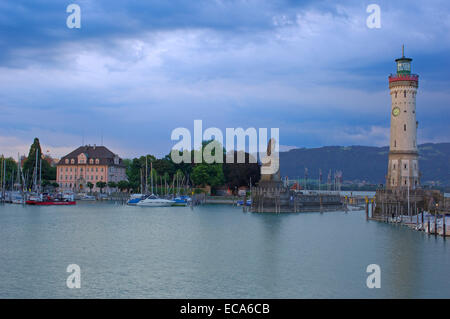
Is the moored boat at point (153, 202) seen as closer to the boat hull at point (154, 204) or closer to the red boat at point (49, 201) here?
the boat hull at point (154, 204)

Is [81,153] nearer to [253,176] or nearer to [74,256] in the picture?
[253,176]

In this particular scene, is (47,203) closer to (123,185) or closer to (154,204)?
(154,204)

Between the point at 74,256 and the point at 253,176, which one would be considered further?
the point at 253,176

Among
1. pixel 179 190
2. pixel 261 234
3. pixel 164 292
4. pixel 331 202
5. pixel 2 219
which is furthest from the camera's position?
pixel 179 190

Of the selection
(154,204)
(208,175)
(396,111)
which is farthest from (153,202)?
(396,111)

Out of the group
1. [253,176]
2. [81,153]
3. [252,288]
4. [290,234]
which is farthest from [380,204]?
[81,153]

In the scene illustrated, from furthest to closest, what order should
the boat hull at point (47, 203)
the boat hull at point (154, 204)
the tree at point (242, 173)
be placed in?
the tree at point (242, 173) < the boat hull at point (154, 204) < the boat hull at point (47, 203)

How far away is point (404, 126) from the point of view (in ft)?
225

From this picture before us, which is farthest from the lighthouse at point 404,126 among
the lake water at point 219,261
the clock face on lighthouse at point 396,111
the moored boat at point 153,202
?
the moored boat at point 153,202

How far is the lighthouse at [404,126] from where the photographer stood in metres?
68.6

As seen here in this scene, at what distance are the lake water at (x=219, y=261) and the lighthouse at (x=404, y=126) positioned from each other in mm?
10483

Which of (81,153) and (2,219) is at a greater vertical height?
(81,153)
